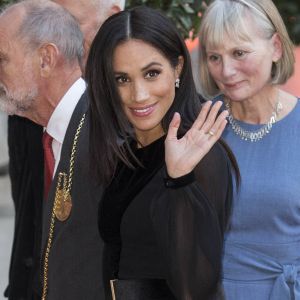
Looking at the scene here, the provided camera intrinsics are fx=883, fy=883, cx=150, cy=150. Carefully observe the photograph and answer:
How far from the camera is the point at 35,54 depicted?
9.66 feet

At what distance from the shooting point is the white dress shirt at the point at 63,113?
112 inches

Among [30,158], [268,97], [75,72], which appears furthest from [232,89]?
[30,158]

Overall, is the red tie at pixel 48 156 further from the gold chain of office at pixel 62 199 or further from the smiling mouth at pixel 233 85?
the smiling mouth at pixel 233 85

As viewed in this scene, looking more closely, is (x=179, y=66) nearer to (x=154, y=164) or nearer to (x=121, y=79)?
(x=121, y=79)

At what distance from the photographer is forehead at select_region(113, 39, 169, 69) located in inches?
90.2

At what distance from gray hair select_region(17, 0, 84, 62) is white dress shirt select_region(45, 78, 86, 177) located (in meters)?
0.12

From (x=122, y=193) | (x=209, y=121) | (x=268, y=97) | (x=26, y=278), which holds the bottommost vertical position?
(x=26, y=278)

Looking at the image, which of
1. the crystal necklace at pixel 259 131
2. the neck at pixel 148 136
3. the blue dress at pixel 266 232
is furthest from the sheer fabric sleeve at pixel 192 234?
the crystal necklace at pixel 259 131

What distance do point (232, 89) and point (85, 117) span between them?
59 cm

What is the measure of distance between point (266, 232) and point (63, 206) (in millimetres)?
697

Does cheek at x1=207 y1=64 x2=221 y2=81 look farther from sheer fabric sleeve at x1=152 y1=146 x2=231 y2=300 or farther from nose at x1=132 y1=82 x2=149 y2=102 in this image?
sheer fabric sleeve at x1=152 y1=146 x2=231 y2=300

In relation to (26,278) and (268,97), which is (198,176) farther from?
(26,278)

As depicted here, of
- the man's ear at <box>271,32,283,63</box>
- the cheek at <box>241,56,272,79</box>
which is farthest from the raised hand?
the man's ear at <box>271,32,283,63</box>

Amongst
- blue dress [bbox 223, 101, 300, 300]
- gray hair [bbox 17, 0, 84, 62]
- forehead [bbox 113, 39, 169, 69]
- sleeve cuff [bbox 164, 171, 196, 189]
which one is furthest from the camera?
gray hair [bbox 17, 0, 84, 62]
